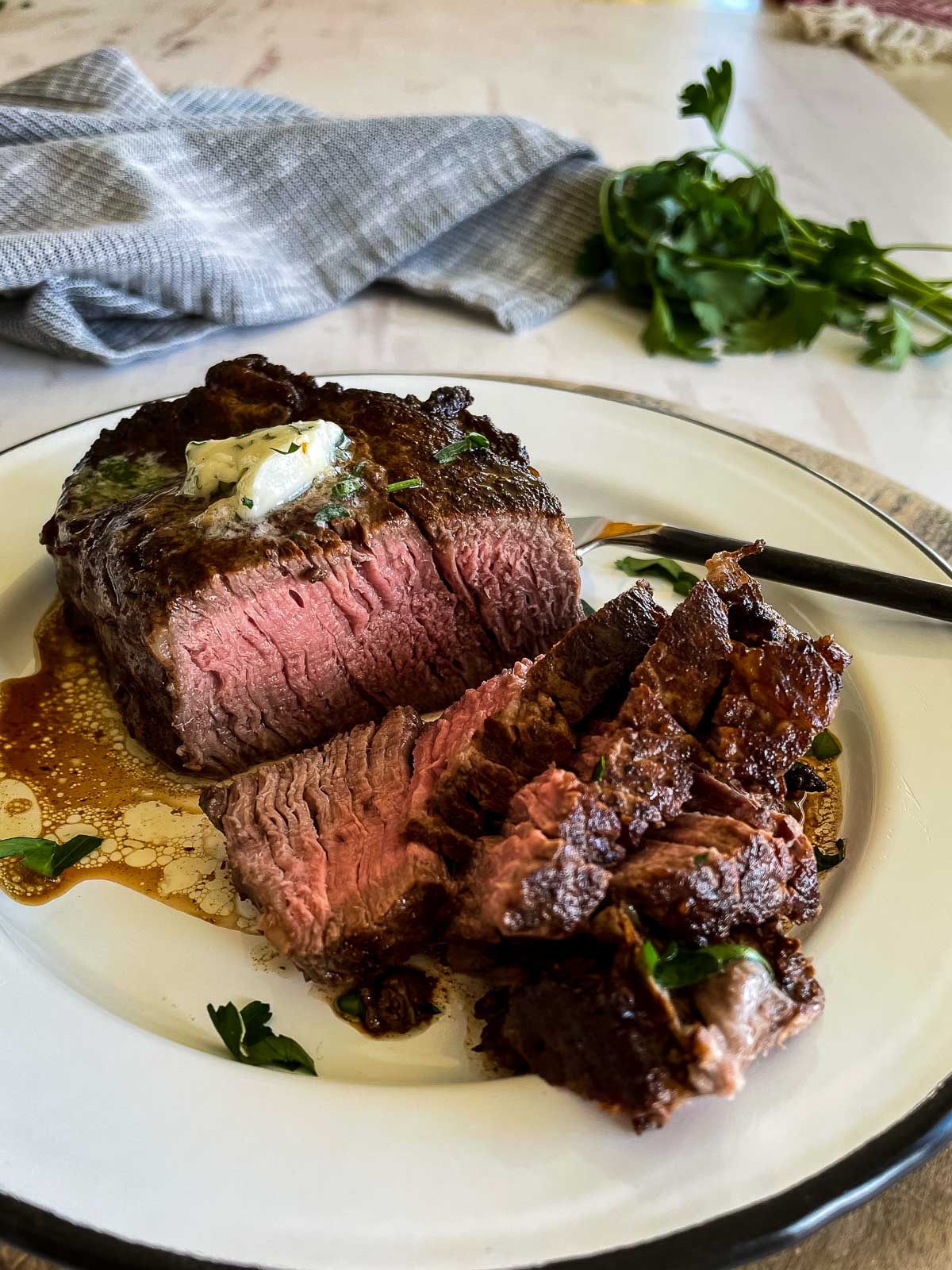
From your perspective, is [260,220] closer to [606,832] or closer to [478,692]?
[478,692]

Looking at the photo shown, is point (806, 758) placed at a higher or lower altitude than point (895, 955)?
lower

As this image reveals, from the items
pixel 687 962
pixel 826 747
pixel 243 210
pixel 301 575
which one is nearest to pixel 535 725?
pixel 687 962

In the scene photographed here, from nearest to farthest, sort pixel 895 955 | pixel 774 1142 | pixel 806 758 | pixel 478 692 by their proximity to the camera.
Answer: pixel 774 1142 → pixel 895 955 → pixel 478 692 → pixel 806 758

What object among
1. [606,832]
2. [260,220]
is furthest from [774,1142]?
[260,220]

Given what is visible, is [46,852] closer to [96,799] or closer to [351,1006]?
[96,799]

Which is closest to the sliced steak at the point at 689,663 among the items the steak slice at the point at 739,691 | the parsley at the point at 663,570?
the steak slice at the point at 739,691

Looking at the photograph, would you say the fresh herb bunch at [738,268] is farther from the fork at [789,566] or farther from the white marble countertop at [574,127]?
the fork at [789,566]
